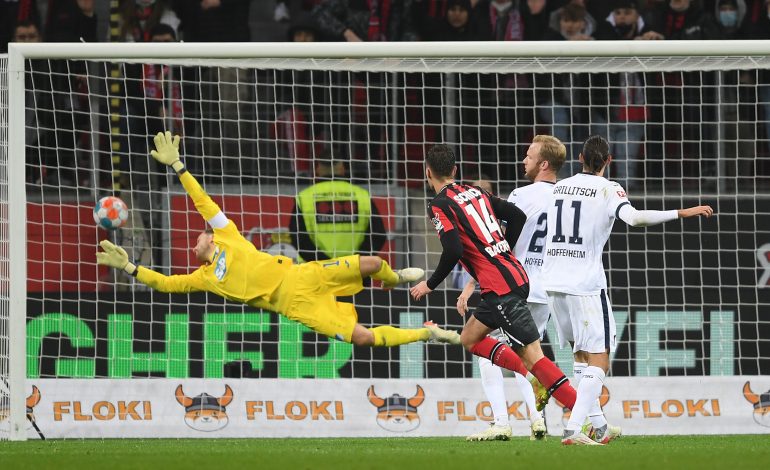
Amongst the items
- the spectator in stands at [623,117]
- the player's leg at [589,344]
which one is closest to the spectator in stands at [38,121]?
the spectator in stands at [623,117]

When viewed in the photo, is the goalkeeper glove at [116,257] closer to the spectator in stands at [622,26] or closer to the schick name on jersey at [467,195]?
the schick name on jersey at [467,195]

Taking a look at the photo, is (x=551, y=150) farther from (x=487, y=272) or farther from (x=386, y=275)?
(x=386, y=275)

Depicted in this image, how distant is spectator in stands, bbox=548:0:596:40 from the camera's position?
13.4m

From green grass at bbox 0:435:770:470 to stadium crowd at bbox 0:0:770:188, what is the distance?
337 centimetres

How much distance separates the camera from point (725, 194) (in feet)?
38.4

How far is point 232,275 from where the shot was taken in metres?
10.3

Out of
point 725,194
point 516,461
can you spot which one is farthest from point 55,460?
point 725,194

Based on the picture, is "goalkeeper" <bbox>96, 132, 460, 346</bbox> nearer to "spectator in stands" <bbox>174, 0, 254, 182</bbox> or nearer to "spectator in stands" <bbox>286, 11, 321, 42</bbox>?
"spectator in stands" <bbox>174, 0, 254, 182</bbox>

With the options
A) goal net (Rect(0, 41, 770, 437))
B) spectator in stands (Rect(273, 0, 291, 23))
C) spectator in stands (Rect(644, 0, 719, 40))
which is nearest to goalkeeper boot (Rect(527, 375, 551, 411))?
goal net (Rect(0, 41, 770, 437))

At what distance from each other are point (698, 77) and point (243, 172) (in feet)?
15.2

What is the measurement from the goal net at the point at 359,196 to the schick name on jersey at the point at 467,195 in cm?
175

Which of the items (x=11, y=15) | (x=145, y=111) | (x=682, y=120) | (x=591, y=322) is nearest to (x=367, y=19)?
(x=145, y=111)

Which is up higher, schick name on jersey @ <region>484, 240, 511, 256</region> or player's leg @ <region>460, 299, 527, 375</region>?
schick name on jersey @ <region>484, 240, 511, 256</region>

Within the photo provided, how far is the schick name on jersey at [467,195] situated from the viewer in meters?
8.28
